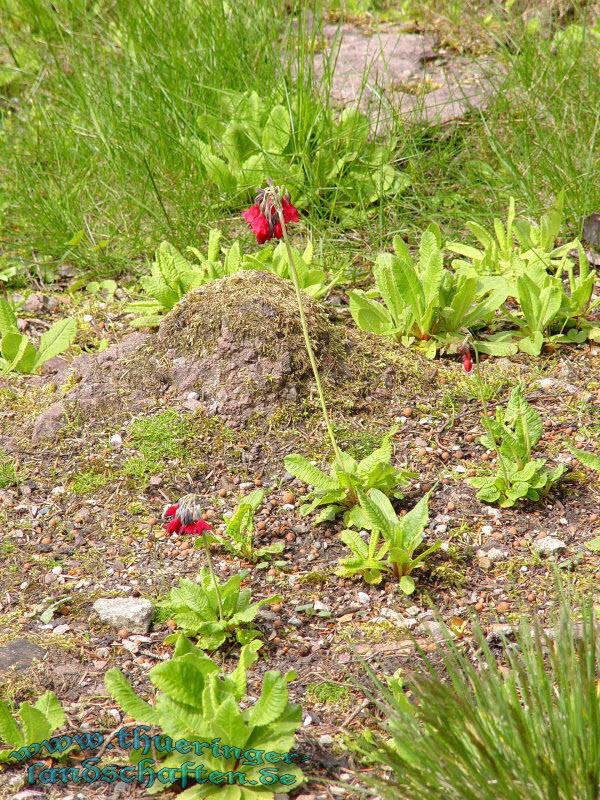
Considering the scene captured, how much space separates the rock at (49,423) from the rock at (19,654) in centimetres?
91

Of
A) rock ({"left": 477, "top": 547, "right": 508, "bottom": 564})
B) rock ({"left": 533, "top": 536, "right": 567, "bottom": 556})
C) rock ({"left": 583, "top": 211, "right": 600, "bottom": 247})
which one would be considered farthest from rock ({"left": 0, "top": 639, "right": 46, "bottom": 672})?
rock ({"left": 583, "top": 211, "right": 600, "bottom": 247})

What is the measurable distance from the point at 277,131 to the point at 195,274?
992 mm

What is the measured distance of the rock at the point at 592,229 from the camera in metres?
3.83

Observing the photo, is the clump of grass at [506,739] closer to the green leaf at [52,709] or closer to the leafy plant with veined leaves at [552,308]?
the green leaf at [52,709]

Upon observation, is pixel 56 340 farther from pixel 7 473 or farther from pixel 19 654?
pixel 19 654

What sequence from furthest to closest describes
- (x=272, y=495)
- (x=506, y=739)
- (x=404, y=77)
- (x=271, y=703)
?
(x=404, y=77) < (x=272, y=495) < (x=271, y=703) < (x=506, y=739)

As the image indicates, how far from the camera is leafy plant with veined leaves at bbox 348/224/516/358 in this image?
3.31 metres

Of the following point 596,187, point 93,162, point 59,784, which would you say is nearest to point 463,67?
point 596,187

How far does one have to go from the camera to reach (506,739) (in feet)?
5.27

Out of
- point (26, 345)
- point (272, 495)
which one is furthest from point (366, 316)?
point (26, 345)

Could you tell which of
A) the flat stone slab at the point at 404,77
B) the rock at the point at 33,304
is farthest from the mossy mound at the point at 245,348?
the flat stone slab at the point at 404,77

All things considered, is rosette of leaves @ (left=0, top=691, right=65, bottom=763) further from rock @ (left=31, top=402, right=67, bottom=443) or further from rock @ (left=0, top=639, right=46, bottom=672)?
rock @ (left=31, top=402, right=67, bottom=443)

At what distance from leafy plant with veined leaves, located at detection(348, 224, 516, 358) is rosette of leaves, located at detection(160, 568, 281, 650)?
134 centimetres

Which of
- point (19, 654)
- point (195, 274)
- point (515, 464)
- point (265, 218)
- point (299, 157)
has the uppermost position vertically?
point (265, 218)
